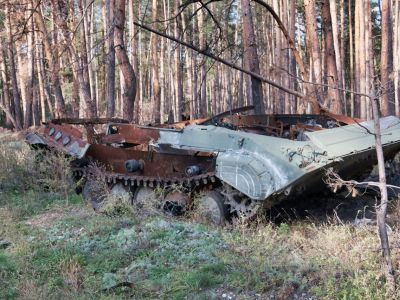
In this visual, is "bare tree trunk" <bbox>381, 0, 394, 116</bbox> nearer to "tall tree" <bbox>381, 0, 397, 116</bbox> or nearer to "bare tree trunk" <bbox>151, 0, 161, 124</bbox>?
"tall tree" <bbox>381, 0, 397, 116</bbox>

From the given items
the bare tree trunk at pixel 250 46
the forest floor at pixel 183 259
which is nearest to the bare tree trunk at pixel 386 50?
the bare tree trunk at pixel 250 46

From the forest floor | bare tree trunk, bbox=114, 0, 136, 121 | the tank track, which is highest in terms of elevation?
bare tree trunk, bbox=114, 0, 136, 121

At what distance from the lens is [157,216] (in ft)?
24.4

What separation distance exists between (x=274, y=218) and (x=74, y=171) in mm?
3691

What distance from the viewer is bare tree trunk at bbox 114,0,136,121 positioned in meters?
10.6

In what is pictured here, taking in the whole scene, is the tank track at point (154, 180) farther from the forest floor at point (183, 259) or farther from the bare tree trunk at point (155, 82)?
the bare tree trunk at point (155, 82)

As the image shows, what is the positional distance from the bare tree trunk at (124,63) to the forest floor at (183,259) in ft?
12.9

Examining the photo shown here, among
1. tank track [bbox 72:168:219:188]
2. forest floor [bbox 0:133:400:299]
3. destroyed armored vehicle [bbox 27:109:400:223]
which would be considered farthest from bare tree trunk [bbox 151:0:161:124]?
forest floor [bbox 0:133:400:299]

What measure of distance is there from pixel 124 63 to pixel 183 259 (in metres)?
6.32

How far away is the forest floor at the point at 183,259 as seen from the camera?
484cm

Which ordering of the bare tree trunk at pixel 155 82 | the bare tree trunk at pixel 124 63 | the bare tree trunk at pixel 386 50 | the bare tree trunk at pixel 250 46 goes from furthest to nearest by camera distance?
the bare tree trunk at pixel 155 82 → the bare tree trunk at pixel 386 50 → the bare tree trunk at pixel 250 46 → the bare tree trunk at pixel 124 63

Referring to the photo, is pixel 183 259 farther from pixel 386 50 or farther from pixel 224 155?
pixel 386 50

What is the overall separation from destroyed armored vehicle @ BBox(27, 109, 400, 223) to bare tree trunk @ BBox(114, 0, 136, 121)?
1.76 m

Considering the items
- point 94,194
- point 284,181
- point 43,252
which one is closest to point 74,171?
point 94,194
